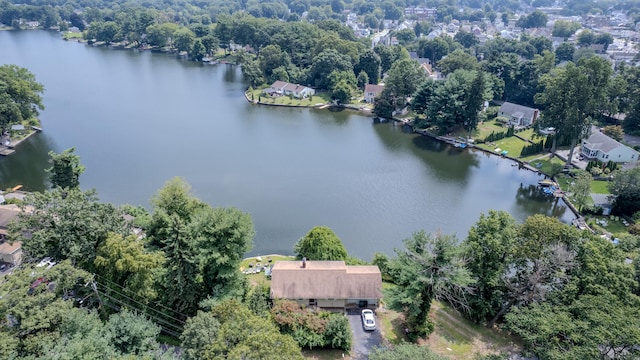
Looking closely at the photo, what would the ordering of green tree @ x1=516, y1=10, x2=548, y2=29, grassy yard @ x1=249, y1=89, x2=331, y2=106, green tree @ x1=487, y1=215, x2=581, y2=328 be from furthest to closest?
1. green tree @ x1=516, y1=10, x2=548, y2=29
2. grassy yard @ x1=249, y1=89, x2=331, y2=106
3. green tree @ x1=487, y1=215, x2=581, y2=328

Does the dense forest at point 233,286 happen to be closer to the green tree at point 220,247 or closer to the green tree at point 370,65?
the green tree at point 220,247

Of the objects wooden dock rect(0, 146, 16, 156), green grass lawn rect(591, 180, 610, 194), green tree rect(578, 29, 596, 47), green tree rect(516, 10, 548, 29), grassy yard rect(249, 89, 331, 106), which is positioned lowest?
wooden dock rect(0, 146, 16, 156)

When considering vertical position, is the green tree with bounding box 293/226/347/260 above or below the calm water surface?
above

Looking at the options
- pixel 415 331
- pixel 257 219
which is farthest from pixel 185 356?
pixel 257 219

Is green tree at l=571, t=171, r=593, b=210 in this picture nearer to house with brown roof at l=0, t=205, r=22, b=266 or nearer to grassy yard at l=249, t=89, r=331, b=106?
grassy yard at l=249, t=89, r=331, b=106

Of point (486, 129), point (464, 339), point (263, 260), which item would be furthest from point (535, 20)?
point (464, 339)

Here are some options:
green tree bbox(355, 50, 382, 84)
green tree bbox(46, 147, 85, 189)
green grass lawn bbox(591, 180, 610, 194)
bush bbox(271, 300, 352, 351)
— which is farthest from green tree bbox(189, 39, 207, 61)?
bush bbox(271, 300, 352, 351)
